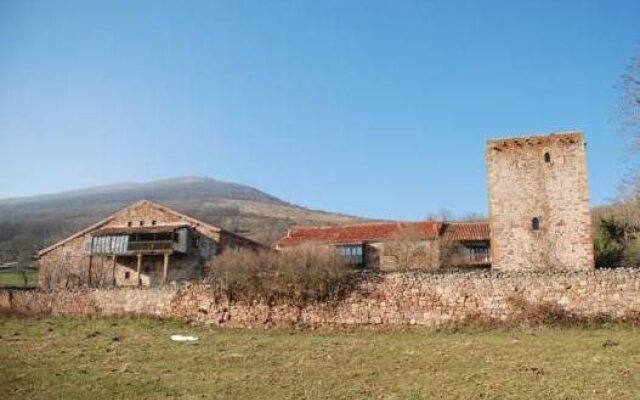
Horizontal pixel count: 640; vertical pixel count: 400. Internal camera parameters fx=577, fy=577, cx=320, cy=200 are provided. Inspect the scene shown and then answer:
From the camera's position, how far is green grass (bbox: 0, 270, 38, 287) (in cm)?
4966

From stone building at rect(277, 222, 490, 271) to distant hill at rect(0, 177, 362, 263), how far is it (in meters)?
28.4

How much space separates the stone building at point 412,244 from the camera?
37.6 metres

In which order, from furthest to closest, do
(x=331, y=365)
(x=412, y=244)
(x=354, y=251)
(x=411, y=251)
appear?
1. (x=354, y=251)
2. (x=412, y=244)
3. (x=411, y=251)
4. (x=331, y=365)

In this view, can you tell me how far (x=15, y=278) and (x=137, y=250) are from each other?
18684 millimetres

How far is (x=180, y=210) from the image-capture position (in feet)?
390

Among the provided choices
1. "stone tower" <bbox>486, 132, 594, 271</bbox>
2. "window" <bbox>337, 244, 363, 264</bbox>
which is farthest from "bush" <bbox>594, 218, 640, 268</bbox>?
"window" <bbox>337, 244, 363, 264</bbox>

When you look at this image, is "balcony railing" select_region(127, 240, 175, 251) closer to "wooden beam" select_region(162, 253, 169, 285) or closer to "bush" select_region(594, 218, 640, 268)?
"wooden beam" select_region(162, 253, 169, 285)

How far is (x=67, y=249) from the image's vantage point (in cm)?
4506

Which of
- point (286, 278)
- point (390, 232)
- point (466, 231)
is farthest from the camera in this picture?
point (390, 232)

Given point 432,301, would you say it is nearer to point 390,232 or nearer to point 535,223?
point 535,223

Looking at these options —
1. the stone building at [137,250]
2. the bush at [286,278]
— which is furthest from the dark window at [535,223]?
the stone building at [137,250]

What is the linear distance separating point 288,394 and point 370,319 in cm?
1102

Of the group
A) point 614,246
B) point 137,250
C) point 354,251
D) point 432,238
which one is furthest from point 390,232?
point 137,250

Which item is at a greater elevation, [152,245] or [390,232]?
[390,232]
